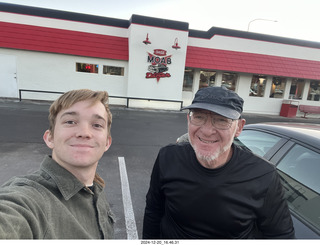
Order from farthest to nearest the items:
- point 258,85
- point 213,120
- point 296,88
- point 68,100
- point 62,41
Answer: point 296,88 < point 258,85 < point 62,41 < point 213,120 < point 68,100

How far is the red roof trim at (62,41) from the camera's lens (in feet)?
38.5

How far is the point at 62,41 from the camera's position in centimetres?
1216

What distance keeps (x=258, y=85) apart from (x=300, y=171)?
14.9 m

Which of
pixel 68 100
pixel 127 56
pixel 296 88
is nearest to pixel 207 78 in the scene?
pixel 127 56

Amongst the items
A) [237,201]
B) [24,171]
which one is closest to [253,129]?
[237,201]

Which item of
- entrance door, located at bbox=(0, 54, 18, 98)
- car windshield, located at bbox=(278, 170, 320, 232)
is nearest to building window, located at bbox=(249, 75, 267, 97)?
car windshield, located at bbox=(278, 170, 320, 232)

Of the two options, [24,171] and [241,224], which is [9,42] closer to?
[24,171]

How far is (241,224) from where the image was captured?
1.44m

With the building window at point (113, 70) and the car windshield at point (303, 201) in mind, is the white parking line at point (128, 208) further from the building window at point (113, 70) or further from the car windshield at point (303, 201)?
the building window at point (113, 70)

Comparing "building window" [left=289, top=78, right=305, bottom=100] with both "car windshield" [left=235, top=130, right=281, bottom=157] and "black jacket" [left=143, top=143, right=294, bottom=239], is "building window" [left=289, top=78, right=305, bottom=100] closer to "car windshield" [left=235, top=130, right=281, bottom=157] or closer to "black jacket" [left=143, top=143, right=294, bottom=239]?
"car windshield" [left=235, top=130, right=281, bottom=157]

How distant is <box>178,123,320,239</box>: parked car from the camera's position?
173 cm

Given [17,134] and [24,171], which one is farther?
[17,134]

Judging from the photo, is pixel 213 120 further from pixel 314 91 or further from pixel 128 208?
pixel 314 91

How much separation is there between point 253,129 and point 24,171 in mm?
4467
